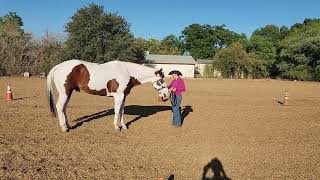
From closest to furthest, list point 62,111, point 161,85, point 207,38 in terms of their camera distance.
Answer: point 62,111 < point 161,85 < point 207,38

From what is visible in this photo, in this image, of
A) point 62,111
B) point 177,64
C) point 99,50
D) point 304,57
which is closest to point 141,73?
point 62,111

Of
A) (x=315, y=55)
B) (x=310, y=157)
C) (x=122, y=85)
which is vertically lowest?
(x=310, y=157)

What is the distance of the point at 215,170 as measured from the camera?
24.0 ft

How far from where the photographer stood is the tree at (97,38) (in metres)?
52.6

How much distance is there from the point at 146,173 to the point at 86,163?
1195 millimetres

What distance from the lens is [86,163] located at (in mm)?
7250

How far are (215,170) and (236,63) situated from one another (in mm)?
62347

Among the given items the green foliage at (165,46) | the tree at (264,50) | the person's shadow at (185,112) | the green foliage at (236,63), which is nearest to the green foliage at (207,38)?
the green foliage at (165,46)

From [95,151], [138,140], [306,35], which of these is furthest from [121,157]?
[306,35]

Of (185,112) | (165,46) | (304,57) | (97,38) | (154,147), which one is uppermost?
(165,46)

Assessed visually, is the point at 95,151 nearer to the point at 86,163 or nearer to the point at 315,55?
the point at 86,163

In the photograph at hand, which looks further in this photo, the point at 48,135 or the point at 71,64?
the point at 71,64

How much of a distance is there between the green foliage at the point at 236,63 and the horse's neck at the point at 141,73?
5775cm

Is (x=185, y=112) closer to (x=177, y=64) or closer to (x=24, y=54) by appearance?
(x=24, y=54)
